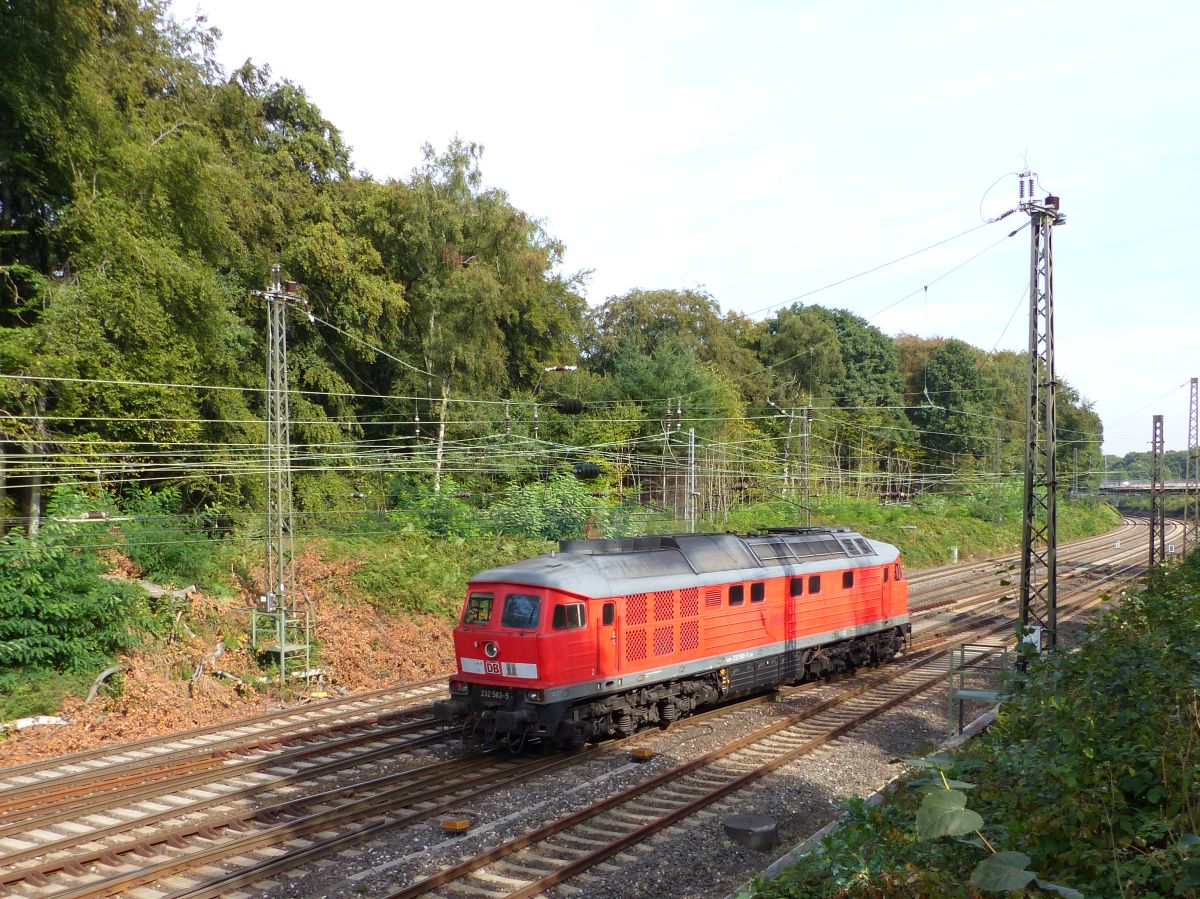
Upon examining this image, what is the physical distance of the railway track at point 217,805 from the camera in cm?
895

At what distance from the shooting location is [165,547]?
2023cm

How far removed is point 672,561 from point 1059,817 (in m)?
9.50

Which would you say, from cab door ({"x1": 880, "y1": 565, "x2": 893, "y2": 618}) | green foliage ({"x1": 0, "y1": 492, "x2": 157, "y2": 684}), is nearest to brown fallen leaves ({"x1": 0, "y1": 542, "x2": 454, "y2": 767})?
green foliage ({"x1": 0, "y1": 492, "x2": 157, "y2": 684})

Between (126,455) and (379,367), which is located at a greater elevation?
(379,367)

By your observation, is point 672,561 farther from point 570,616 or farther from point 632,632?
point 570,616

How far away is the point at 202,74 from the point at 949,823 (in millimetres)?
33365

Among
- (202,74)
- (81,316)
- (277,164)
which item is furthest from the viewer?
(277,164)

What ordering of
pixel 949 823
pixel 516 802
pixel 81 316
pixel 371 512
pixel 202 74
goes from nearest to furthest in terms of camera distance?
pixel 949 823 → pixel 516 802 → pixel 81 316 → pixel 371 512 → pixel 202 74

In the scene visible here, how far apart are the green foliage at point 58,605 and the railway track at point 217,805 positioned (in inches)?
128

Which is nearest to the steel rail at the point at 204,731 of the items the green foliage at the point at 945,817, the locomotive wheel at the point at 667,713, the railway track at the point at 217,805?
the railway track at the point at 217,805

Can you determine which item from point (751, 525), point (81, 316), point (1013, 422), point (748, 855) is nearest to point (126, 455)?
point (81, 316)

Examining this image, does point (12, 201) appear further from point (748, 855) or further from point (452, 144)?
point (748, 855)

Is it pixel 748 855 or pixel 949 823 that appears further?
pixel 748 855

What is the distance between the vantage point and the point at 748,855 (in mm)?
9391
